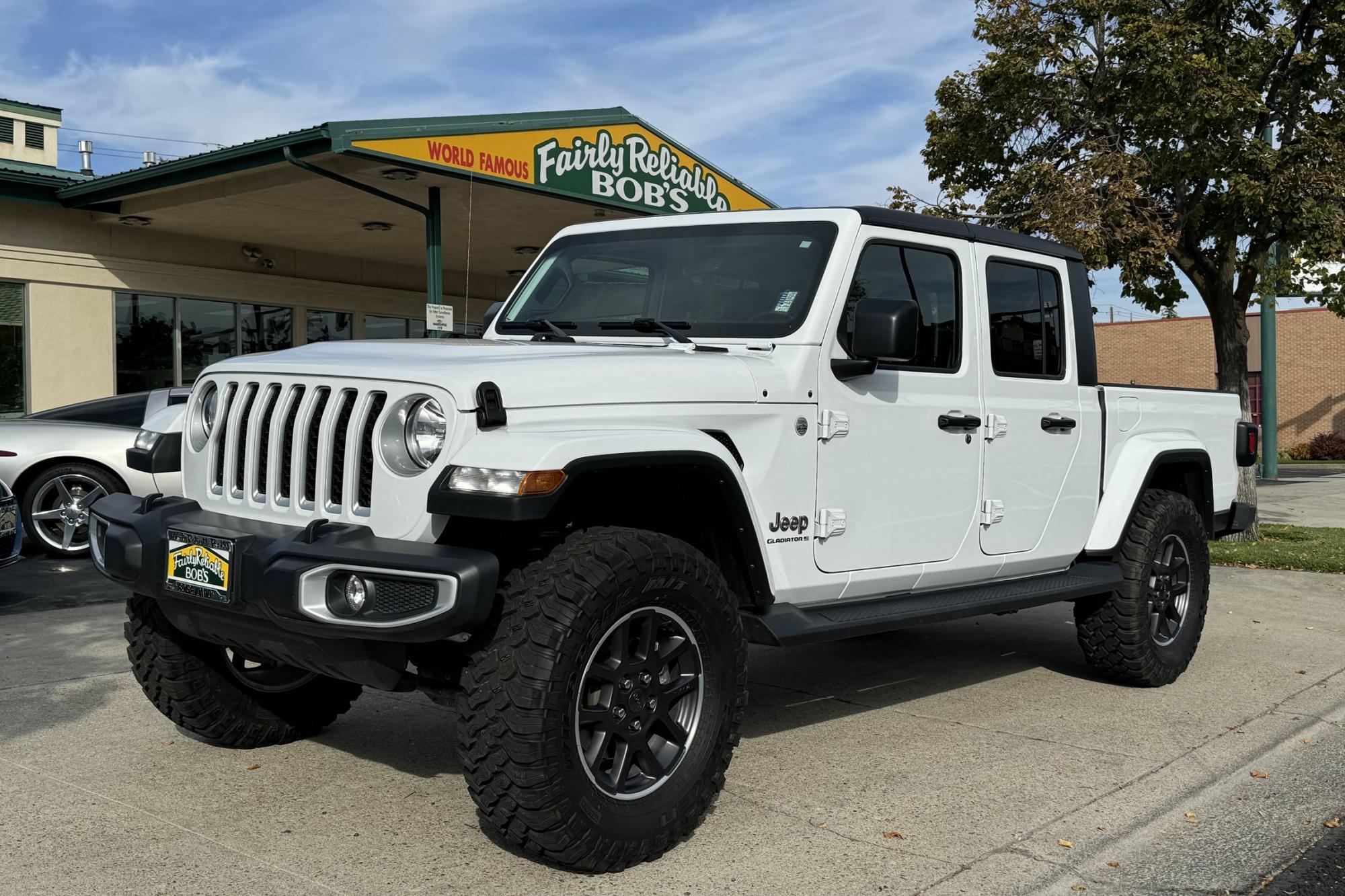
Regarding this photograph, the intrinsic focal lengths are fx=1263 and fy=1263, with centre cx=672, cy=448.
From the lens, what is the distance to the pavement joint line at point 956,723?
515 cm

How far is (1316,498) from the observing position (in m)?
19.7

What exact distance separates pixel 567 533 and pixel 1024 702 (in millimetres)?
3031

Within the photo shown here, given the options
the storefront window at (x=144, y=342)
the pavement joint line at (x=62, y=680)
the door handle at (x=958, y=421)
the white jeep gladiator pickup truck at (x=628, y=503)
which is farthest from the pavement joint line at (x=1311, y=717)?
the storefront window at (x=144, y=342)

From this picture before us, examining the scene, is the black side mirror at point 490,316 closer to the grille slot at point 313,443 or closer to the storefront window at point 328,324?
the grille slot at point 313,443

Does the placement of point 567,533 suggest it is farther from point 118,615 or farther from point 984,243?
point 118,615

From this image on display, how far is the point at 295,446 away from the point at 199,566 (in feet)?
1.49

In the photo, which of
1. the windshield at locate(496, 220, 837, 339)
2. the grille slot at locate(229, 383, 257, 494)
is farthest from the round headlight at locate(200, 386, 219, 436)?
the windshield at locate(496, 220, 837, 339)

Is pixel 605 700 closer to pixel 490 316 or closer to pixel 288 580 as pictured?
pixel 288 580

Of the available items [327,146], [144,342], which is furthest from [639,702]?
[144,342]

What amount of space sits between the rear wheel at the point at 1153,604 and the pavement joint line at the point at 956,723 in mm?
1003

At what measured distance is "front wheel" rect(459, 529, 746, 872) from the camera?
3.48 metres

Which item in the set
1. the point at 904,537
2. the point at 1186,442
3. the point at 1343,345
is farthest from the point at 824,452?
the point at 1343,345

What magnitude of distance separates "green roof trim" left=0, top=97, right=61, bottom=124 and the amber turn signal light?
4463cm

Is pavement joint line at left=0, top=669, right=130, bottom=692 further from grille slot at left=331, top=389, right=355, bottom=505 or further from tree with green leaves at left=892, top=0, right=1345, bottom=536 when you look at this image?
tree with green leaves at left=892, top=0, right=1345, bottom=536
